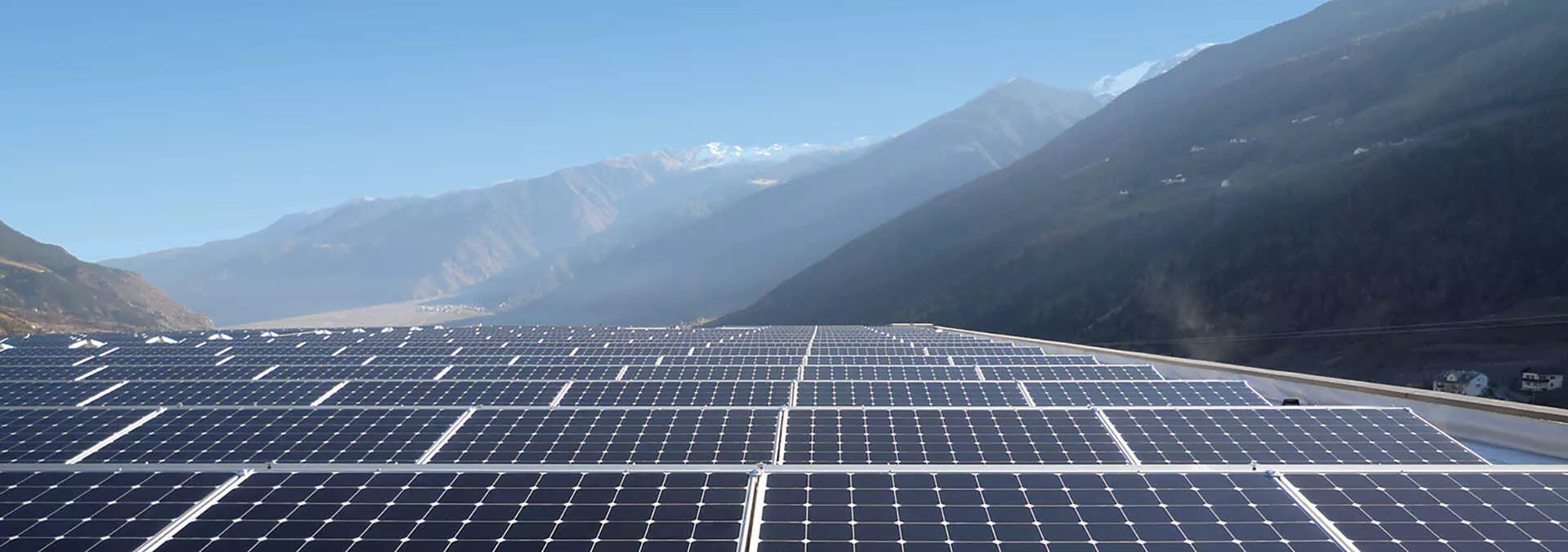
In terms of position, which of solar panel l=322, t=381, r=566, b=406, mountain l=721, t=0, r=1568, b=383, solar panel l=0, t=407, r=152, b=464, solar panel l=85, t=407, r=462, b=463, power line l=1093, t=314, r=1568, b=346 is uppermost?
solar panel l=0, t=407, r=152, b=464

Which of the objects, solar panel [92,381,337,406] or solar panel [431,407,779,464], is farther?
solar panel [92,381,337,406]

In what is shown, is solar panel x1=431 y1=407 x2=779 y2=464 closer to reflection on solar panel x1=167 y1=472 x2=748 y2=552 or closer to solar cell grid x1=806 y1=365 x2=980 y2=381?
reflection on solar panel x1=167 y1=472 x2=748 y2=552

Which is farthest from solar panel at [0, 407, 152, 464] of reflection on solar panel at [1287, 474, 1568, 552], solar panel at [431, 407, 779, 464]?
reflection on solar panel at [1287, 474, 1568, 552]

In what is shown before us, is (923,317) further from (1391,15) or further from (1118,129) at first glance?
(1391,15)

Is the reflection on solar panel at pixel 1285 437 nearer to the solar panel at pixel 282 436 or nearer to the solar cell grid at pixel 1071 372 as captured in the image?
the solar cell grid at pixel 1071 372

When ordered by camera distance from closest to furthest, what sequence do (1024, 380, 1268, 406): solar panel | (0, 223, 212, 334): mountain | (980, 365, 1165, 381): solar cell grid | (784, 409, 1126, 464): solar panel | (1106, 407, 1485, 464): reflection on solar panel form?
(1106, 407, 1485, 464): reflection on solar panel, (784, 409, 1126, 464): solar panel, (1024, 380, 1268, 406): solar panel, (980, 365, 1165, 381): solar cell grid, (0, 223, 212, 334): mountain
